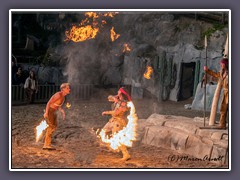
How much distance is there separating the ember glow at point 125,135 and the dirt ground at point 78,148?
17 cm

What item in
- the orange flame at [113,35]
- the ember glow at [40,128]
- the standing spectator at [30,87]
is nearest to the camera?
the ember glow at [40,128]

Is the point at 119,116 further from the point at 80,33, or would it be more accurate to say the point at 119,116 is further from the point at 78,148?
the point at 80,33

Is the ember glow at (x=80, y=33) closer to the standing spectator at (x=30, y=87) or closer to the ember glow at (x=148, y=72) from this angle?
the standing spectator at (x=30, y=87)

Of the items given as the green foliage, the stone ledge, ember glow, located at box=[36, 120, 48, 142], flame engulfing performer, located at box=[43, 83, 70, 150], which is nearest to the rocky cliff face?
the green foliage

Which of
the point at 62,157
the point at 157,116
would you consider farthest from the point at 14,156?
the point at 157,116

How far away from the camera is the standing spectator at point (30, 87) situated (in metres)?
8.77

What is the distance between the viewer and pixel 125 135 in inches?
324

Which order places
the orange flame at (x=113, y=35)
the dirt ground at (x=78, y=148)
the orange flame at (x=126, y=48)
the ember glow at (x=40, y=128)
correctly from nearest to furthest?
the dirt ground at (x=78, y=148)
the ember glow at (x=40, y=128)
the orange flame at (x=113, y=35)
the orange flame at (x=126, y=48)

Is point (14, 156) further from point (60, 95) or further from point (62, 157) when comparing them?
point (60, 95)

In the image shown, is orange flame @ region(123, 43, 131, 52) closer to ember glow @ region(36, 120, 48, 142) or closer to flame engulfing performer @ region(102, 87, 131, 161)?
flame engulfing performer @ region(102, 87, 131, 161)

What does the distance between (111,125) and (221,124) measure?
227 centimetres

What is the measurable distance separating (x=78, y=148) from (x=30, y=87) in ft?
5.86

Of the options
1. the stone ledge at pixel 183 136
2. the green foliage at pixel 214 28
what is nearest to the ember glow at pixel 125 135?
the stone ledge at pixel 183 136

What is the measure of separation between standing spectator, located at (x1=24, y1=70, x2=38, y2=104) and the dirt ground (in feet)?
0.89
